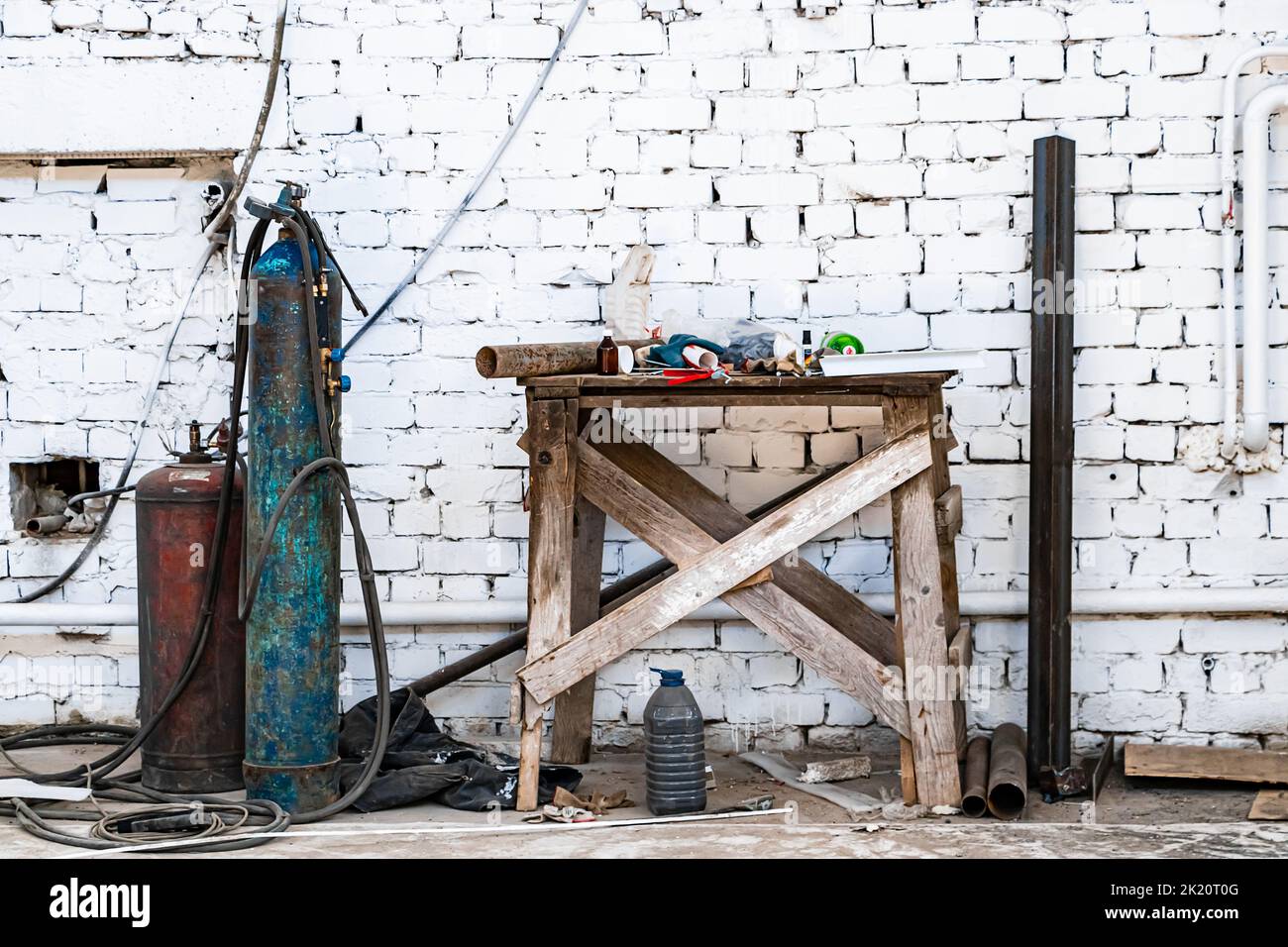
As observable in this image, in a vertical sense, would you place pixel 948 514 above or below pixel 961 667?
above

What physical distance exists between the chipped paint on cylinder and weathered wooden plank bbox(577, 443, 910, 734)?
0.80 m

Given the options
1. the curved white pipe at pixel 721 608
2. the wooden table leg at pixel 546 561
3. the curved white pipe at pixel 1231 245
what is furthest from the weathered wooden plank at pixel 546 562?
the curved white pipe at pixel 1231 245

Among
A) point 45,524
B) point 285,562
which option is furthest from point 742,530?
point 45,524

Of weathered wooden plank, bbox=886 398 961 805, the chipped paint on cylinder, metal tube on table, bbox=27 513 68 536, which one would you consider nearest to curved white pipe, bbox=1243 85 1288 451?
weathered wooden plank, bbox=886 398 961 805

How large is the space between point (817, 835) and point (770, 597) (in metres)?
0.68

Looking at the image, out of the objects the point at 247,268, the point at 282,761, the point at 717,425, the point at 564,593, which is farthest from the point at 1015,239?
the point at 282,761

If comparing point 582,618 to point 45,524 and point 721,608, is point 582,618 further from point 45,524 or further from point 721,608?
point 45,524

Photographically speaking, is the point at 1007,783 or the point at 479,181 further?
the point at 479,181

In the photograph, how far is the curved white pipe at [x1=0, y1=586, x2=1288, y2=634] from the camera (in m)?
4.59

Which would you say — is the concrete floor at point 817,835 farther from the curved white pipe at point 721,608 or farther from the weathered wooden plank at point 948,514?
the weathered wooden plank at point 948,514

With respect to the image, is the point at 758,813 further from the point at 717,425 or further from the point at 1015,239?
the point at 1015,239

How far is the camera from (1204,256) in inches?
182

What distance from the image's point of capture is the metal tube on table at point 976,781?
3.89m

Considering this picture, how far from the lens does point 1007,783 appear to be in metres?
3.86
